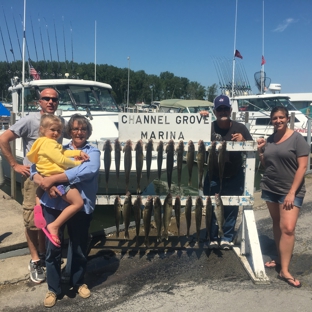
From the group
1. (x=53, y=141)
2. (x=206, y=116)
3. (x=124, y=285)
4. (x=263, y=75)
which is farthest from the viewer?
(x=263, y=75)

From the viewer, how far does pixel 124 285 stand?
138 inches

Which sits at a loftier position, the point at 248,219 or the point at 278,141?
the point at 278,141

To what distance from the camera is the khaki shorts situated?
351 cm

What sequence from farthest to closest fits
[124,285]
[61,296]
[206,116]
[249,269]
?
[206,116] → [249,269] → [124,285] → [61,296]

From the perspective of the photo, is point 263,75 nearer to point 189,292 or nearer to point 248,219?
point 248,219

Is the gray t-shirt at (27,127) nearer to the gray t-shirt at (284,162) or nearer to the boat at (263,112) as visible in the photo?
the gray t-shirt at (284,162)

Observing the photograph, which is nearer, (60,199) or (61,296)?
(60,199)

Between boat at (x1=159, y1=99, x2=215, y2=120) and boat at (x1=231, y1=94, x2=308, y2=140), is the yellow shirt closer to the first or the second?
boat at (x1=231, y1=94, x2=308, y2=140)

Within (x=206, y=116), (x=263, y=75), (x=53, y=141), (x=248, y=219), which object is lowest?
(x=248, y=219)

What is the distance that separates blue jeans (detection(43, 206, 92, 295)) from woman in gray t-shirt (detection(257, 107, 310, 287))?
212 cm

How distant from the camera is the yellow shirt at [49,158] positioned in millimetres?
2912

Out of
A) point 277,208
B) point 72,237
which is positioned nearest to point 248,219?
point 277,208

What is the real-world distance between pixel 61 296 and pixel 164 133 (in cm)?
223

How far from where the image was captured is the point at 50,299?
309cm
